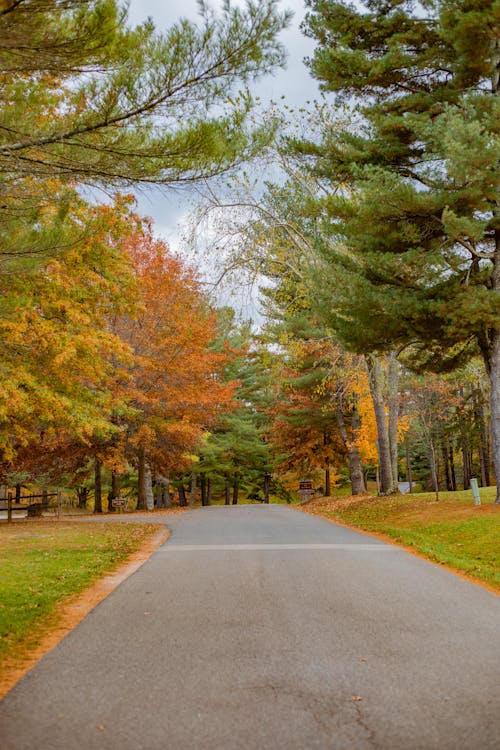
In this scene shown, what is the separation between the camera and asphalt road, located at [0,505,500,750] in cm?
331

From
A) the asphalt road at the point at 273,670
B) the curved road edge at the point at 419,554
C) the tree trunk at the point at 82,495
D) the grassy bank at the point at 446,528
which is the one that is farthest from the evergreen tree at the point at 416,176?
the tree trunk at the point at 82,495

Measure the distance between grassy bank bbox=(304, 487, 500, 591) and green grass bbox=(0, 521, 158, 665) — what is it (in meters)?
5.24

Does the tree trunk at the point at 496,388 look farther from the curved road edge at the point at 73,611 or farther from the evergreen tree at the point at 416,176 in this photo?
the curved road edge at the point at 73,611

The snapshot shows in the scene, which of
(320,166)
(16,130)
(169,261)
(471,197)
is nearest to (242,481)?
(169,261)

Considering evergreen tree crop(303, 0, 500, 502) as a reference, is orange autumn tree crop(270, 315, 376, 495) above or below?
below

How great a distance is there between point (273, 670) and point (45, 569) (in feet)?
19.0

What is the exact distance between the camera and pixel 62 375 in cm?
1390

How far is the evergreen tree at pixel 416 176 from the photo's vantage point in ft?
39.9

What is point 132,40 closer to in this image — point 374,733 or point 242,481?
point 374,733

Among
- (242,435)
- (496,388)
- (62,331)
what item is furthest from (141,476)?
(496,388)

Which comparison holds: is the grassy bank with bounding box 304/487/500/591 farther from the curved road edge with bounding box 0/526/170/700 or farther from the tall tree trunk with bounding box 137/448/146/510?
the tall tree trunk with bounding box 137/448/146/510

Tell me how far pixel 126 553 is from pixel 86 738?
26.6 feet

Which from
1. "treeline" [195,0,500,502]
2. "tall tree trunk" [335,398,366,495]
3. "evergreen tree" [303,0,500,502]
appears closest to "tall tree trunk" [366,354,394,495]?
"treeline" [195,0,500,502]

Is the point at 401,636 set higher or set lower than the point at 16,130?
lower
